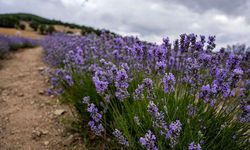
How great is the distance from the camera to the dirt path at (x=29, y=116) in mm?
3037

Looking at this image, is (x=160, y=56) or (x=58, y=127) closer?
(x=160, y=56)

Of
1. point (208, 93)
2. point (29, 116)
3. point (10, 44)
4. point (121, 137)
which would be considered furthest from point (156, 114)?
point (10, 44)

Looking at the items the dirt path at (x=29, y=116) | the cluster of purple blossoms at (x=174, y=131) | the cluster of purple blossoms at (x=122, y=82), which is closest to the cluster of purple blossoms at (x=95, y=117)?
the cluster of purple blossoms at (x=122, y=82)

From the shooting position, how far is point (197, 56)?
7.27 ft

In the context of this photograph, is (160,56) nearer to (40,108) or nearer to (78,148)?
(78,148)

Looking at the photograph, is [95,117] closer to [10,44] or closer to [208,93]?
[208,93]

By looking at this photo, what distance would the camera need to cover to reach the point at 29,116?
12.1 feet

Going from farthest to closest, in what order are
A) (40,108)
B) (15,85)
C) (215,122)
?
1. (15,85)
2. (40,108)
3. (215,122)

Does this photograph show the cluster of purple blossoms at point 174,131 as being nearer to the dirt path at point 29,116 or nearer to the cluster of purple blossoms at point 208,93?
the cluster of purple blossoms at point 208,93

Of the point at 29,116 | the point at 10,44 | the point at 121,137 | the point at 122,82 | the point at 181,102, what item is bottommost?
the point at 10,44

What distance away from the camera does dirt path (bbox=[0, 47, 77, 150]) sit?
3.04 metres

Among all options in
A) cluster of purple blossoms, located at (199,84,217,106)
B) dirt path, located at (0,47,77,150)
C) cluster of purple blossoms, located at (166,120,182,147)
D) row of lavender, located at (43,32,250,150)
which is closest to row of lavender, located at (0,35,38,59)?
dirt path, located at (0,47,77,150)

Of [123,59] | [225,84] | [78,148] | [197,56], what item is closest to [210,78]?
[197,56]

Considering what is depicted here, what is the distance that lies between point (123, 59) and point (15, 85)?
2.90 meters
